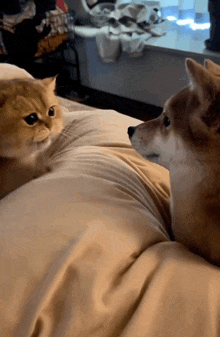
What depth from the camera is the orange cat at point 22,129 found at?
781 mm

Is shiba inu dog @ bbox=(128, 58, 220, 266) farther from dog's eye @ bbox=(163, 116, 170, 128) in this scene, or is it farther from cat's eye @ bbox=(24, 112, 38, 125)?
cat's eye @ bbox=(24, 112, 38, 125)

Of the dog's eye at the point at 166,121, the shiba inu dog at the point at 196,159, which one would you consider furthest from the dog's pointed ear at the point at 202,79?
the dog's eye at the point at 166,121

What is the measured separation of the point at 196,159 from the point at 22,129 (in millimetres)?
462

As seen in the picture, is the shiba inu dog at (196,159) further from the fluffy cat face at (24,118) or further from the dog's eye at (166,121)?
the fluffy cat face at (24,118)

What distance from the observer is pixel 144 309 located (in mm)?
443

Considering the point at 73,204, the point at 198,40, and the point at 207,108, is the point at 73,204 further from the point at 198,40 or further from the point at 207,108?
the point at 198,40

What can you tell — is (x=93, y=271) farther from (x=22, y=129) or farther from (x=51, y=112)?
(x=51, y=112)

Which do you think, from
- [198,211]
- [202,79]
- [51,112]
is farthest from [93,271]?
[51,112]

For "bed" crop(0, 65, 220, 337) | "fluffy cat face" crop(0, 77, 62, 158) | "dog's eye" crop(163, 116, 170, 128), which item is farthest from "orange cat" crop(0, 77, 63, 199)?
"dog's eye" crop(163, 116, 170, 128)

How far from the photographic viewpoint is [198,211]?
0.68 metres

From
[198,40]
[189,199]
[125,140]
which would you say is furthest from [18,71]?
[198,40]

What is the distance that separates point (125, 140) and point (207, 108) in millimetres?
400

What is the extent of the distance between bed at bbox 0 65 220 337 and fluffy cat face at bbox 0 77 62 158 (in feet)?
0.51

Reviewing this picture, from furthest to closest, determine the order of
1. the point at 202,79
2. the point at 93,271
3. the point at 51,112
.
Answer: the point at 51,112, the point at 202,79, the point at 93,271
